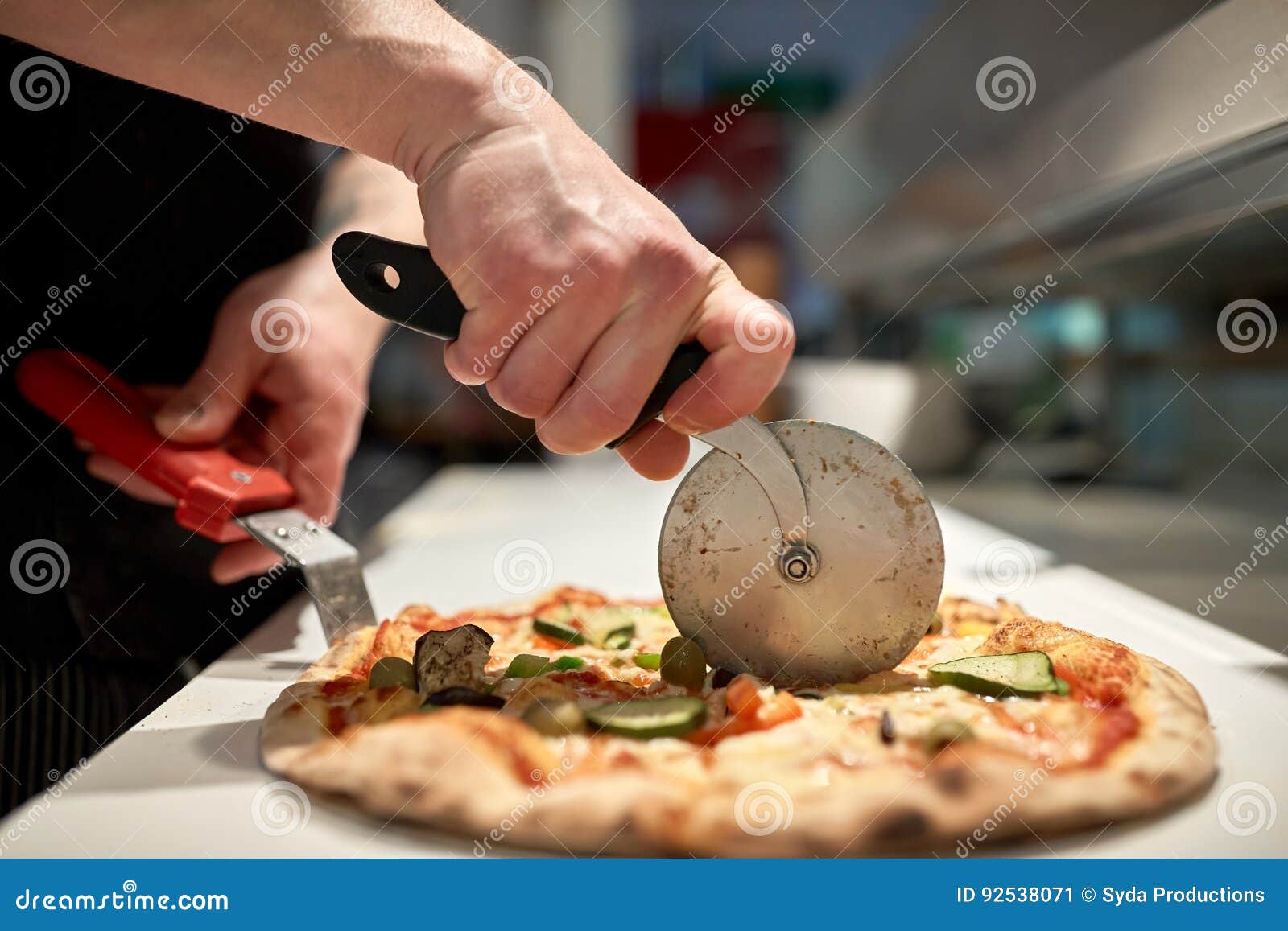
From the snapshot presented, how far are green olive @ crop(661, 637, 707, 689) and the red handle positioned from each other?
0.63 meters

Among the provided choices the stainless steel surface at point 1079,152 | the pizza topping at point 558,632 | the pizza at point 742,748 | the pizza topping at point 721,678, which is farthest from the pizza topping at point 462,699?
the stainless steel surface at point 1079,152

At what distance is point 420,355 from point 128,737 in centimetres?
349

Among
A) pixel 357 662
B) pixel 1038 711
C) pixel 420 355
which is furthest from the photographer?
pixel 420 355

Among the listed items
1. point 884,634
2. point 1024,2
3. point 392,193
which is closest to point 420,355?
point 392,193

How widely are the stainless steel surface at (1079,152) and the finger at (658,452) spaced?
0.74 metres

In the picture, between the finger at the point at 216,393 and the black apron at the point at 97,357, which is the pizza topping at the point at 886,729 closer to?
the finger at the point at 216,393

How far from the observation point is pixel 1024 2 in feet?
7.97

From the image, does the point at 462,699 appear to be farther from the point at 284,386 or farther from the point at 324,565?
the point at 284,386

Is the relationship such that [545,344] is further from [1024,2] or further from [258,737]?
[1024,2]

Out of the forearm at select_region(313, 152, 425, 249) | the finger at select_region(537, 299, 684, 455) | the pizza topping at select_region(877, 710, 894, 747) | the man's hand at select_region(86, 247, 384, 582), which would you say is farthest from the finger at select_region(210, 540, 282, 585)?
the pizza topping at select_region(877, 710, 894, 747)

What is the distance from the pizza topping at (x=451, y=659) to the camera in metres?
1.01

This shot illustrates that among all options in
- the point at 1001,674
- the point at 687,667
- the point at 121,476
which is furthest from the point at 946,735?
the point at 121,476

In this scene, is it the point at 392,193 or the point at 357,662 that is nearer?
the point at 357,662

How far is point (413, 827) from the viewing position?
79 cm
